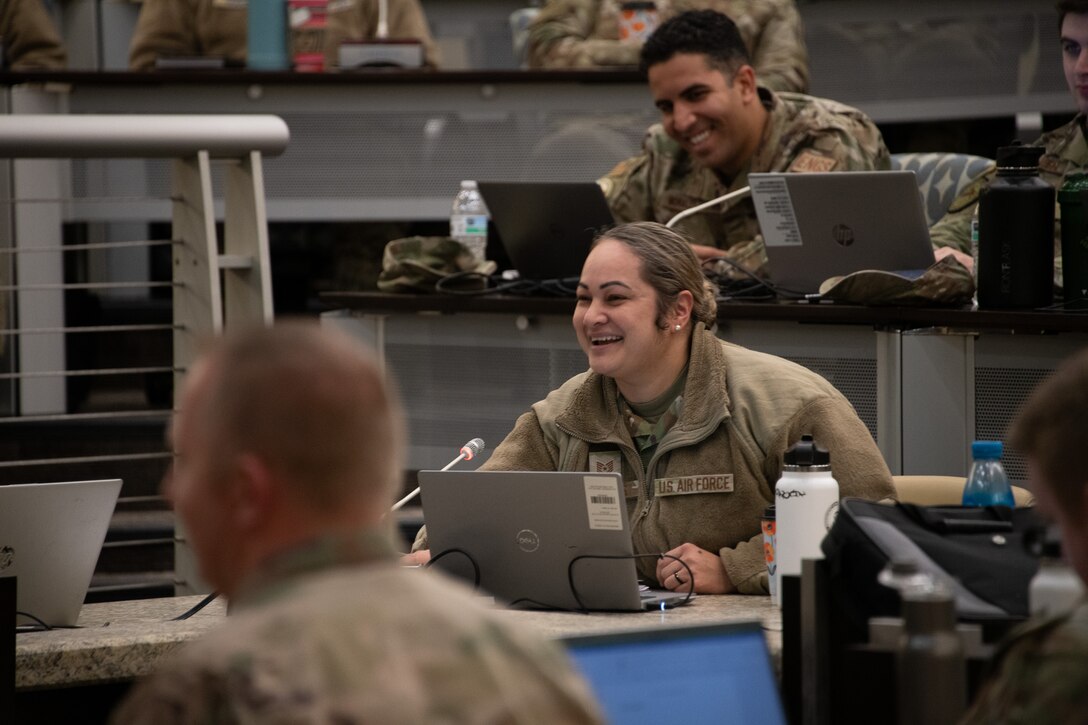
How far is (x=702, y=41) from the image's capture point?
4215 millimetres

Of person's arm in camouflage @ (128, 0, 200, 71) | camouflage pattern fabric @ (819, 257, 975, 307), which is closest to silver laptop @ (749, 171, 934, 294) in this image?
camouflage pattern fabric @ (819, 257, 975, 307)

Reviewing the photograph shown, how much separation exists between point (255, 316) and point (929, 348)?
141 centimetres

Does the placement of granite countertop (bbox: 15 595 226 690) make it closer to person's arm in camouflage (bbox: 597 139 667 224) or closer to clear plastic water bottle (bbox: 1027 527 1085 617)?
clear plastic water bottle (bbox: 1027 527 1085 617)

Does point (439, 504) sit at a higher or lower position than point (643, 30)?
lower

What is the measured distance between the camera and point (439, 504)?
7.32 ft

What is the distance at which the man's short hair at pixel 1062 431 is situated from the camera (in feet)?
3.93

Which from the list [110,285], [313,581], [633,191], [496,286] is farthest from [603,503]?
[633,191]

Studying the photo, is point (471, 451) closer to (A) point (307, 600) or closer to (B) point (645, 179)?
(A) point (307, 600)

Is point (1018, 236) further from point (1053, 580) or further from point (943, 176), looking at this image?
point (1053, 580)

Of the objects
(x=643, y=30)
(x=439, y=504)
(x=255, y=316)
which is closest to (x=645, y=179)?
(x=643, y=30)

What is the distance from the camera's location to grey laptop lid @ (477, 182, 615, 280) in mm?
3945

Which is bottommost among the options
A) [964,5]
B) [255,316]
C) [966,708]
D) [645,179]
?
[966,708]

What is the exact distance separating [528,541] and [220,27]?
3.91 m

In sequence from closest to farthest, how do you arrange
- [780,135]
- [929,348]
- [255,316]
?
1. [929,348]
2. [255,316]
3. [780,135]
